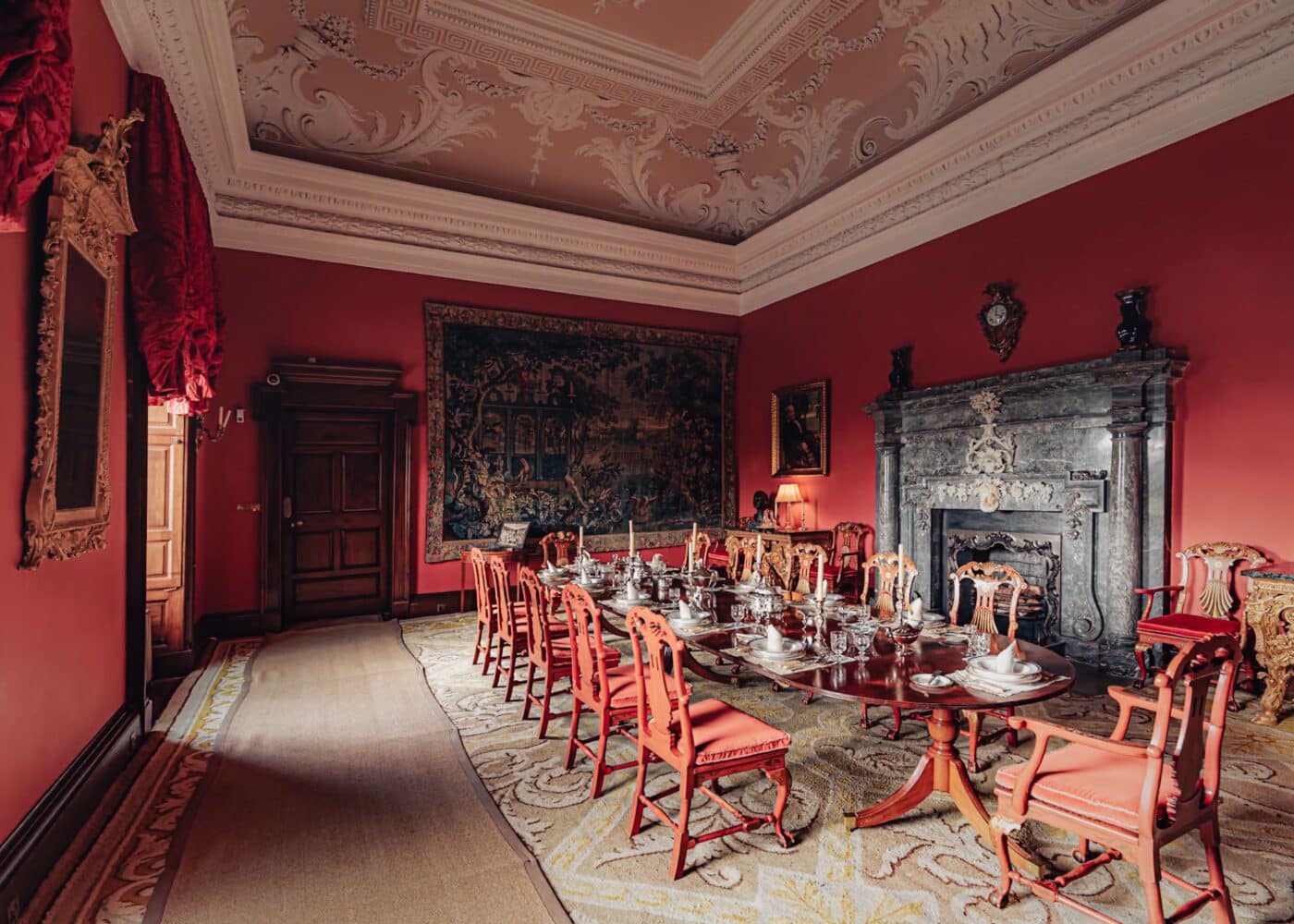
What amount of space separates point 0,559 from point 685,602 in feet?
9.58

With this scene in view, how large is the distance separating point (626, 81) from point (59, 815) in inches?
228

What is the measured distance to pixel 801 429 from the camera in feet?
25.5

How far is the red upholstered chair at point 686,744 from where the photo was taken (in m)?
2.43

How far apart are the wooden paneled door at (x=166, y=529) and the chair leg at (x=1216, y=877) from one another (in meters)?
5.66

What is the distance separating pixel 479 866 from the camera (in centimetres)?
248

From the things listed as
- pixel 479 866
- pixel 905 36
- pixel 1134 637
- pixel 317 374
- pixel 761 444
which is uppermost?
pixel 905 36

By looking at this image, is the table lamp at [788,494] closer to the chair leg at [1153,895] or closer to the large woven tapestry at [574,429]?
the large woven tapestry at [574,429]

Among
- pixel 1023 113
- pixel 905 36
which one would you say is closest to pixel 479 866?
A: pixel 905 36

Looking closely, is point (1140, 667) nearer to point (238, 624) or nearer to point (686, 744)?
point (686, 744)

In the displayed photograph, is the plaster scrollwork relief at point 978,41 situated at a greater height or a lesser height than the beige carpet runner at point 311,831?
greater

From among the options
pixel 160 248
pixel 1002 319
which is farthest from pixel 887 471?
pixel 160 248

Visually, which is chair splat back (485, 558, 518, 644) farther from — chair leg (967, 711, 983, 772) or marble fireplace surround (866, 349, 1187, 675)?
marble fireplace surround (866, 349, 1187, 675)

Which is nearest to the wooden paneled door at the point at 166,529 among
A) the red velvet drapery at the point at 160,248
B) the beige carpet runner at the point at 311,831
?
the beige carpet runner at the point at 311,831

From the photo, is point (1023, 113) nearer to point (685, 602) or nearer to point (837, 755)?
point (685, 602)
